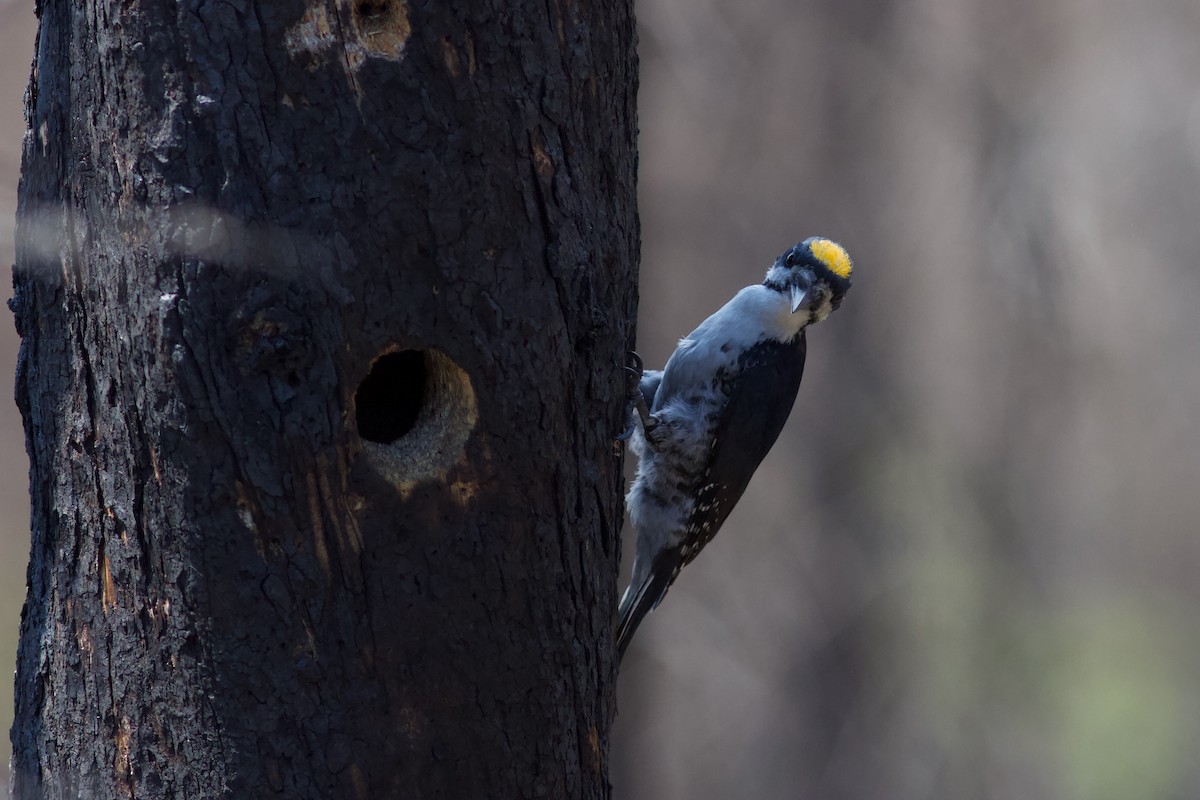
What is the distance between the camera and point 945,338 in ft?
23.8

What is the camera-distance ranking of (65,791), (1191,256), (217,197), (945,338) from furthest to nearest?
(1191,256)
(945,338)
(65,791)
(217,197)

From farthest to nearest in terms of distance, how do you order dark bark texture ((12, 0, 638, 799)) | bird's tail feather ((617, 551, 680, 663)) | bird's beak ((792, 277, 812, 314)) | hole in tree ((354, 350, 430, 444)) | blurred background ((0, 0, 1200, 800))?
blurred background ((0, 0, 1200, 800)), bird's beak ((792, 277, 812, 314)), bird's tail feather ((617, 551, 680, 663)), hole in tree ((354, 350, 430, 444)), dark bark texture ((12, 0, 638, 799))

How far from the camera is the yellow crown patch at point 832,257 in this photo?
4.19 m

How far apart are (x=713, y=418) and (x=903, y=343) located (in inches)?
130

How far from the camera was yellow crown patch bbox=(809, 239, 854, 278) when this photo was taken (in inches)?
165

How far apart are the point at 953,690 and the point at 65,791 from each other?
652 cm

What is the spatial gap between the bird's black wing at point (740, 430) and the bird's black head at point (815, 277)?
21 cm

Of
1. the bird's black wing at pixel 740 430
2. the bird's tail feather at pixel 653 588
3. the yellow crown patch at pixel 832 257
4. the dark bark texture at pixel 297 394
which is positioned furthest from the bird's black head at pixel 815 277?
the dark bark texture at pixel 297 394

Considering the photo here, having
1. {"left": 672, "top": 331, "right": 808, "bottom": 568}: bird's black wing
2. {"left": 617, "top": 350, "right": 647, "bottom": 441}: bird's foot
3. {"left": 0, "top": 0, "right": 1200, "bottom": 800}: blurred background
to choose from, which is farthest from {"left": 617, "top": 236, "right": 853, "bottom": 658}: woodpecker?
{"left": 0, "top": 0, "right": 1200, "bottom": 800}: blurred background

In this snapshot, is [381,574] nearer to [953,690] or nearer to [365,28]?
[365,28]

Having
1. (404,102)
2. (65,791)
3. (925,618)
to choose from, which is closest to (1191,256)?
(925,618)

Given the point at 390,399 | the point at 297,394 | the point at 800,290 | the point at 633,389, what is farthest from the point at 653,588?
the point at 297,394

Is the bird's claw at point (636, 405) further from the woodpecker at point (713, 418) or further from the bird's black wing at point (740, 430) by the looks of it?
the bird's black wing at point (740, 430)

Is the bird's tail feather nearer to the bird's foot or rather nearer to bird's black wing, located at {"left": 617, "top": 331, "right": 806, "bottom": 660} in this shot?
bird's black wing, located at {"left": 617, "top": 331, "right": 806, "bottom": 660}
